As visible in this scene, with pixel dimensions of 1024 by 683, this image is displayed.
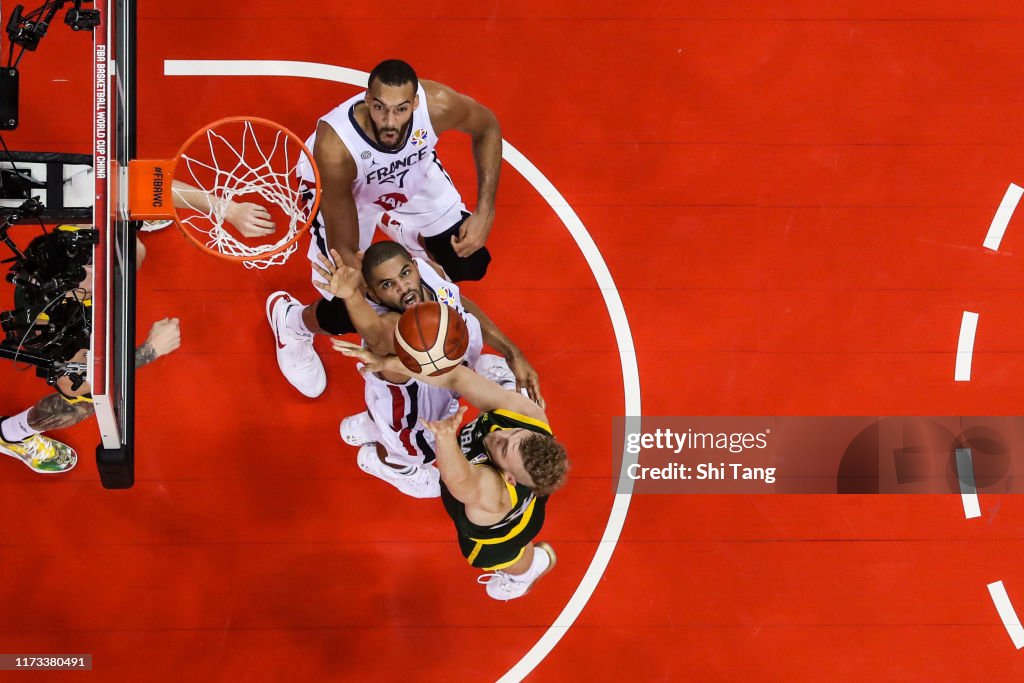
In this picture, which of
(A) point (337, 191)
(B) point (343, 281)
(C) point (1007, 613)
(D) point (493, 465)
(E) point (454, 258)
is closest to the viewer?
(B) point (343, 281)

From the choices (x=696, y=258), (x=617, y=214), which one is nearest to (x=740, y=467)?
(x=696, y=258)

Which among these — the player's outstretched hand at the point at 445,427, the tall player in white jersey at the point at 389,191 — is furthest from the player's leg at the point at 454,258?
the player's outstretched hand at the point at 445,427

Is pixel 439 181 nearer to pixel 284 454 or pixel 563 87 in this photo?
pixel 563 87

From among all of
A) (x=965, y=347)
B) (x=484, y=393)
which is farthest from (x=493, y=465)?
(x=965, y=347)

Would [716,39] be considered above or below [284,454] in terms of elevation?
above

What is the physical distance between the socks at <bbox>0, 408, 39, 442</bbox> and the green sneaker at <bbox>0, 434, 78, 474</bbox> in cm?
5

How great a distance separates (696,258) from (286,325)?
10.4ft

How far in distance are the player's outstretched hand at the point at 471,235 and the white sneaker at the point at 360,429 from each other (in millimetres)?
1399

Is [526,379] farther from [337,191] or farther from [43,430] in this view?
[43,430]

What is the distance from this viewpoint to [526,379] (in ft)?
19.8

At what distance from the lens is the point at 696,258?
21.6 feet

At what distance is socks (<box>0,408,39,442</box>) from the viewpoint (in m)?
6.02

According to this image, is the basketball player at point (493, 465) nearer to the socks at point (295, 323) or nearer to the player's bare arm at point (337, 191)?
the player's bare arm at point (337, 191)

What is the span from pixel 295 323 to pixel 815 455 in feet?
13.4
